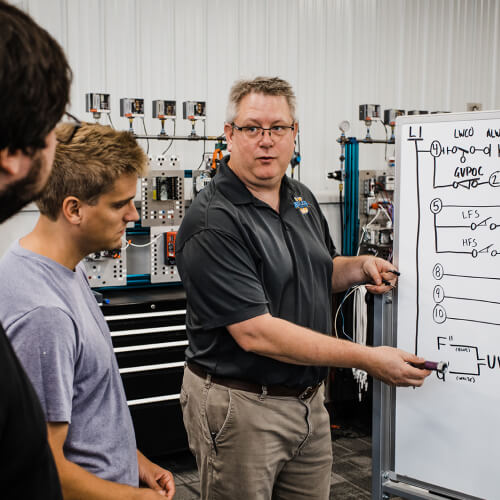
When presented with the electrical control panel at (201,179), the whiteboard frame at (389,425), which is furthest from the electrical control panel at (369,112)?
the whiteboard frame at (389,425)

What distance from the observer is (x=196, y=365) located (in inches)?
69.0

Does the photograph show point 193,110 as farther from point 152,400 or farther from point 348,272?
point 348,272

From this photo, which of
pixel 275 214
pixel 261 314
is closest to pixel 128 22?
pixel 275 214

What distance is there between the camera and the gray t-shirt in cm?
94

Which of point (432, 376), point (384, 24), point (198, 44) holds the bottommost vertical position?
point (432, 376)

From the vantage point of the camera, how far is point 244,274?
1.58m

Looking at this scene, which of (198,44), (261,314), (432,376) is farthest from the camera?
(198,44)

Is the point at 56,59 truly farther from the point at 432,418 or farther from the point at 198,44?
the point at 198,44

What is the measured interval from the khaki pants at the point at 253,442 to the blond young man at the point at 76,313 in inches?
21.2

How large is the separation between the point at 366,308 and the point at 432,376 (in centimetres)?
169

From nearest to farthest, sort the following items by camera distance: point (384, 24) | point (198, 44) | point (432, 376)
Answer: point (432, 376) < point (198, 44) < point (384, 24)

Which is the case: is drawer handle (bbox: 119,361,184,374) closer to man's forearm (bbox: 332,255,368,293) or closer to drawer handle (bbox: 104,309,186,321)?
drawer handle (bbox: 104,309,186,321)

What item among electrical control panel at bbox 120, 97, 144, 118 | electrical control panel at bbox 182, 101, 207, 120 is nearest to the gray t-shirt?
electrical control panel at bbox 120, 97, 144, 118

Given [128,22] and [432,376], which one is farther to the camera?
[128,22]
